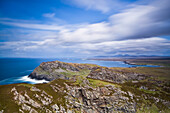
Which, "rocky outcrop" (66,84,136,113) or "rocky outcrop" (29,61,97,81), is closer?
"rocky outcrop" (66,84,136,113)

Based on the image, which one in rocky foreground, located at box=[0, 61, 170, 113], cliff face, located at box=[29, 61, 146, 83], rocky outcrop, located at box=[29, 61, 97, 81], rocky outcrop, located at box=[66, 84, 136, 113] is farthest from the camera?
rocky outcrop, located at box=[29, 61, 97, 81]

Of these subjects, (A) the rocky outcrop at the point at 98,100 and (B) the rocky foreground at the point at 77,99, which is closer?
(B) the rocky foreground at the point at 77,99

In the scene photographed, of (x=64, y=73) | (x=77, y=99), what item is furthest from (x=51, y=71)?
(x=77, y=99)

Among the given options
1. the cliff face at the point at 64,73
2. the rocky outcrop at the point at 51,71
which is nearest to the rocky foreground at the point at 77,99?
the cliff face at the point at 64,73

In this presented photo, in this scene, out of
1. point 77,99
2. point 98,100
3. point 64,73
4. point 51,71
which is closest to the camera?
point 77,99

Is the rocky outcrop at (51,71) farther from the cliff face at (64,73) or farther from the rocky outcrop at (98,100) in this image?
the rocky outcrop at (98,100)

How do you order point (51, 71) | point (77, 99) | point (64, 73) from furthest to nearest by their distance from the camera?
point (64, 73)
point (51, 71)
point (77, 99)

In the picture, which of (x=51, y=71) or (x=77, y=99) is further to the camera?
(x=51, y=71)

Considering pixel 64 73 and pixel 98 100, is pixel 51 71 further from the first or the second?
pixel 98 100

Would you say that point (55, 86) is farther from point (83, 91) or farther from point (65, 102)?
point (83, 91)

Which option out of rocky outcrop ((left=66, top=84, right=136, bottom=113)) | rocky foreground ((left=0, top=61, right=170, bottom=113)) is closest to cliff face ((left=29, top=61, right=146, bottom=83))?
rocky foreground ((left=0, top=61, right=170, bottom=113))

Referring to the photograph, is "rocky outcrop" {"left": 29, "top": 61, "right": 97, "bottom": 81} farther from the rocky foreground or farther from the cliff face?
the rocky foreground

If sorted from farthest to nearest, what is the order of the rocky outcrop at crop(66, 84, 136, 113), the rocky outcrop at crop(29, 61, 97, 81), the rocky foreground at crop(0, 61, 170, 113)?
the rocky outcrop at crop(29, 61, 97, 81), the rocky outcrop at crop(66, 84, 136, 113), the rocky foreground at crop(0, 61, 170, 113)
